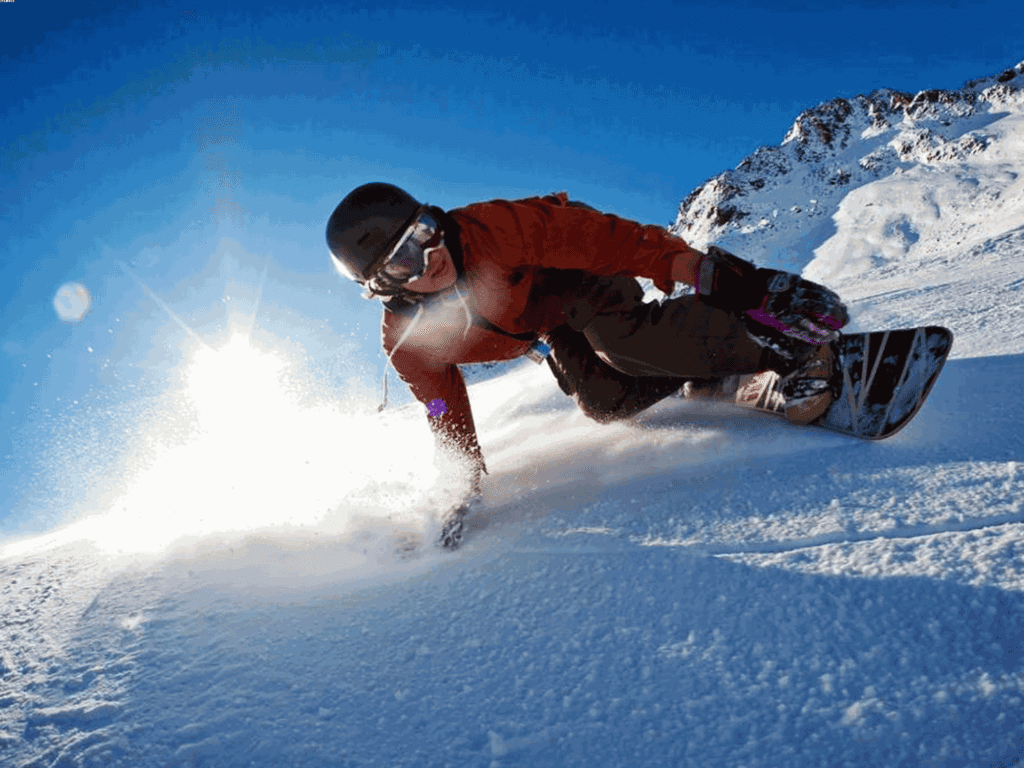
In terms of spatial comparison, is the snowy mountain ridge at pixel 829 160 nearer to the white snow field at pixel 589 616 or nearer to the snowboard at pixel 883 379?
the snowboard at pixel 883 379

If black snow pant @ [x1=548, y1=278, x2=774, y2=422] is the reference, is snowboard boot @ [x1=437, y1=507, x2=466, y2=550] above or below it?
below

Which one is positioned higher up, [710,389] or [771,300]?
[771,300]

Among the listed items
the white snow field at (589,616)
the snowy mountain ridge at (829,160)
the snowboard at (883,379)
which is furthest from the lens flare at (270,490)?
the snowy mountain ridge at (829,160)

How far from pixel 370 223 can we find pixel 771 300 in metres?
1.79

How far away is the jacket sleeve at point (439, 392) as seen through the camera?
2.73 metres

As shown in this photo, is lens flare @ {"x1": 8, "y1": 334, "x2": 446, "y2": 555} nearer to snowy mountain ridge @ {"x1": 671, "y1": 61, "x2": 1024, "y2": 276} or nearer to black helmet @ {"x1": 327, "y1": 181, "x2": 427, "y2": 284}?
black helmet @ {"x1": 327, "y1": 181, "x2": 427, "y2": 284}

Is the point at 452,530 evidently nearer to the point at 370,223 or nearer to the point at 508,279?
the point at 508,279

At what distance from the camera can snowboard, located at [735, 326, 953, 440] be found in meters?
2.11

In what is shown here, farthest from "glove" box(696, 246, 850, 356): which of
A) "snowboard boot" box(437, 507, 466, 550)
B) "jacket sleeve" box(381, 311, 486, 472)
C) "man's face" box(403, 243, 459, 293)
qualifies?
"snowboard boot" box(437, 507, 466, 550)

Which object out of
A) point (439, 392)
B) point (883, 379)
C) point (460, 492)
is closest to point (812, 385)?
point (883, 379)

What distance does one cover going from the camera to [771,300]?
2289 mm

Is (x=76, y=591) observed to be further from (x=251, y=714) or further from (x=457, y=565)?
(x=457, y=565)

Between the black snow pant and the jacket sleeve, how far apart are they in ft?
2.37

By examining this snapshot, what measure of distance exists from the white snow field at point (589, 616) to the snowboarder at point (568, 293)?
14.1 inches
